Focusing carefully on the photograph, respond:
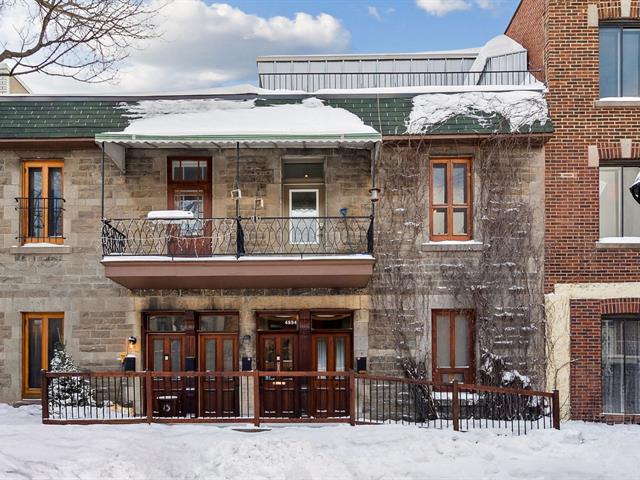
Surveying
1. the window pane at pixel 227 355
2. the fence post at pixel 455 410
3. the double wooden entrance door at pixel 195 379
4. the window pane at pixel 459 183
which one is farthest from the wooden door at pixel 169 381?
the window pane at pixel 459 183

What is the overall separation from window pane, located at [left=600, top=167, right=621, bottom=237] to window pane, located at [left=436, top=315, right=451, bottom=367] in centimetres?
379

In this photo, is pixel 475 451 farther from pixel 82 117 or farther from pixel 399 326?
pixel 82 117

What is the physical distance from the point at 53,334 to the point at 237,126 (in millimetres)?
5921

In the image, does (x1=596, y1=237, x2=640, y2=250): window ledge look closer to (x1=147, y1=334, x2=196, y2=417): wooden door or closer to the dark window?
the dark window

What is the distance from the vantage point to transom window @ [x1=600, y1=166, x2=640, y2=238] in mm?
12094

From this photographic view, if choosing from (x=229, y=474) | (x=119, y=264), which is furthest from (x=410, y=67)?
(x=229, y=474)

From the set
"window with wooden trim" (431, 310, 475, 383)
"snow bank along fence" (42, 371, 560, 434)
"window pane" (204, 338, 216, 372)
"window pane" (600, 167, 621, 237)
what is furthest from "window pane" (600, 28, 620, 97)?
"window pane" (204, 338, 216, 372)

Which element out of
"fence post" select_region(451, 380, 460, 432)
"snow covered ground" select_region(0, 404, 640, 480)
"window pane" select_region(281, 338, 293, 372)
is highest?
"window pane" select_region(281, 338, 293, 372)

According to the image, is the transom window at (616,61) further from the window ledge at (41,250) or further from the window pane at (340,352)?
the window ledge at (41,250)

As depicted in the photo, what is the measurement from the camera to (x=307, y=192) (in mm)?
12453

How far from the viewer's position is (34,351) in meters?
12.2

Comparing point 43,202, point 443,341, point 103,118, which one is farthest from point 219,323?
point 103,118

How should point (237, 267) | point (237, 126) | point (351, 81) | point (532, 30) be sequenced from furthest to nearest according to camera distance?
point (351, 81) < point (532, 30) < point (237, 126) < point (237, 267)

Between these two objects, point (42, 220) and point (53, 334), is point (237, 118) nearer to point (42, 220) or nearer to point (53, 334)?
point (42, 220)
